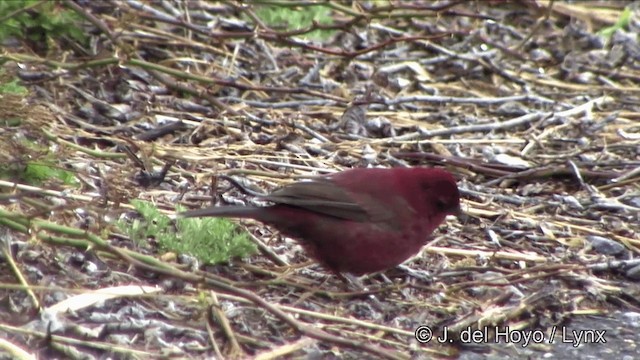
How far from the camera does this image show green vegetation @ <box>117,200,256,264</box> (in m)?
4.24

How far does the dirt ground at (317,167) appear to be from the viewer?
12.4ft

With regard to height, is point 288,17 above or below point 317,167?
above

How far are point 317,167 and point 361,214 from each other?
3.24ft

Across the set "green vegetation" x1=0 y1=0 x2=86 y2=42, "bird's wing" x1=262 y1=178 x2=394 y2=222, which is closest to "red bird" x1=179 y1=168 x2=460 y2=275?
"bird's wing" x1=262 y1=178 x2=394 y2=222

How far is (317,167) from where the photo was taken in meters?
5.34

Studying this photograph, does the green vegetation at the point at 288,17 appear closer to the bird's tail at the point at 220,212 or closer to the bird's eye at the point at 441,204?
the bird's eye at the point at 441,204

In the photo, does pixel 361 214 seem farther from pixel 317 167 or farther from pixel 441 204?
pixel 317 167

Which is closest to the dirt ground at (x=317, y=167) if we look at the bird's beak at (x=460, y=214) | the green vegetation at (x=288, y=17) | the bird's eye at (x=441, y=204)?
the green vegetation at (x=288, y=17)

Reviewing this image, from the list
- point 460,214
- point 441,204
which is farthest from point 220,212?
point 460,214

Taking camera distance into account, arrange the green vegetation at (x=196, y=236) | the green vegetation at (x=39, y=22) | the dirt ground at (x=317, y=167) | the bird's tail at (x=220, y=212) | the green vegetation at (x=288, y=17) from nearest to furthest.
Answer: the dirt ground at (x=317, y=167) → the bird's tail at (x=220, y=212) → the green vegetation at (x=196, y=236) → the green vegetation at (x=39, y=22) → the green vegetation at (x=288, y=17)

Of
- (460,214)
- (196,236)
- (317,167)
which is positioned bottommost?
(317,167)

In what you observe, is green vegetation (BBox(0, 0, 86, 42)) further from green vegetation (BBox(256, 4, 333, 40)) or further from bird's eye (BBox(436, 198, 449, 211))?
bird's eye (BBox(436, 198, 449, 211))

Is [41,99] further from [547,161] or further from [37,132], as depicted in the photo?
[547,161]

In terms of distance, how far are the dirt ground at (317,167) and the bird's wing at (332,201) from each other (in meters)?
0.26
